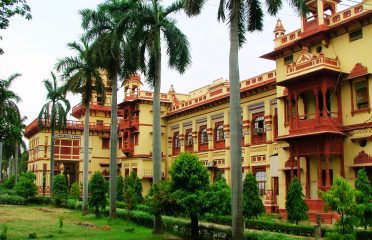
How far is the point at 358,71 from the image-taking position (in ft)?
81.0

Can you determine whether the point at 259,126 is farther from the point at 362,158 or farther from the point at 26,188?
the point at 26,188

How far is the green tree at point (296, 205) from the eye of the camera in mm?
23531

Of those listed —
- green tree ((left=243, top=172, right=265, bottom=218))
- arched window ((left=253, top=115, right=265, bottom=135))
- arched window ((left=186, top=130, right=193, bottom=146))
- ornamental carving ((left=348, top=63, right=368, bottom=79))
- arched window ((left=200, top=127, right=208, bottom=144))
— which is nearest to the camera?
ornamental carving ((left=348, top=63, right=368, bottom=79))

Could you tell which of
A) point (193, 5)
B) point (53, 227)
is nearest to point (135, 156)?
point (53, 227)

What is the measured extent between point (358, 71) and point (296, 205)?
8.03m

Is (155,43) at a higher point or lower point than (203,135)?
higher

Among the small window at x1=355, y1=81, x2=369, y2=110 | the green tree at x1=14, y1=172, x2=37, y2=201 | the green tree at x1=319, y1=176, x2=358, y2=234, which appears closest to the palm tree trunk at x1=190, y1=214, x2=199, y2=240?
the green tree at x1=319, y1=176, x2=358, y2=234

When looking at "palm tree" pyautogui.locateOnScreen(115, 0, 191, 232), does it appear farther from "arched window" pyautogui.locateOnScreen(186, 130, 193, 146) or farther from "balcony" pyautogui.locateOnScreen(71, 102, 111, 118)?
"balcony" pyautogui.locateOnScreen(71, 102, 111, 118)

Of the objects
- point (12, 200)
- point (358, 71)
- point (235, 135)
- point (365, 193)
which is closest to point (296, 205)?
point (365, 193)

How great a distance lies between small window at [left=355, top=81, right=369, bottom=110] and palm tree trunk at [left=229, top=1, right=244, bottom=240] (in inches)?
386

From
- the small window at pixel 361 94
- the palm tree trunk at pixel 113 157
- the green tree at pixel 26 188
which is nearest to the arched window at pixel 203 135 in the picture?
the palm tree trunk at pixel 113 157

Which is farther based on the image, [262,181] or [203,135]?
[203,135]

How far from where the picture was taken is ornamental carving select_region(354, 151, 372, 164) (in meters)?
23.7

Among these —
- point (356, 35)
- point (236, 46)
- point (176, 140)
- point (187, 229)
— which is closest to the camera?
point (236, 46)
